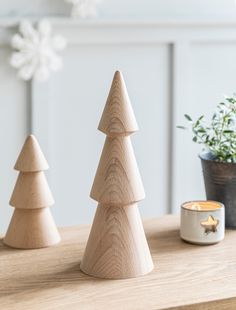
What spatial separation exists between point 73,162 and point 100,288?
1311 millimetres

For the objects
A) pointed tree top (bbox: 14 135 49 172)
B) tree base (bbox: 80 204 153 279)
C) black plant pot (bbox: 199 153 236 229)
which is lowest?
tree base (bbox: 80 204 153 279)

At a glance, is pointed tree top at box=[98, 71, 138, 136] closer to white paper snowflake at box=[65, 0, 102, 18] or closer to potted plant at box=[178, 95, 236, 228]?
potted plant at box=[178, 95, 236, 228]

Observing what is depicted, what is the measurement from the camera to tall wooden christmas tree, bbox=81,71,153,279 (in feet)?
3.84

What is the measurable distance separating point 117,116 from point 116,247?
0.21 metres

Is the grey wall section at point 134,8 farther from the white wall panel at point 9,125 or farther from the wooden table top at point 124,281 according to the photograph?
the wooden table top at point 124,281

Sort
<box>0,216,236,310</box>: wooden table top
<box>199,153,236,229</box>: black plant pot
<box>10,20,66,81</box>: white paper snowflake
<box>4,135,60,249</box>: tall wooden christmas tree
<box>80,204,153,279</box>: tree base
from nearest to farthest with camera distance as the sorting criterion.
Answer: <box>0,216,236,310</box>: wooden table top < <box>80,204,153,279</box>: tree base < <box>4,135,60,249</box>: tall wooden christmas tree < <box>199,153,236,229</box>: black plant pot < <box>10,20,66,81</box>: white paper snowflake

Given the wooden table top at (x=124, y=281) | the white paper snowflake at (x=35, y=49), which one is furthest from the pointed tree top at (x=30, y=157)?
the white paper snowflake at (x=35, y=49)

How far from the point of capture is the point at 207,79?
258cm

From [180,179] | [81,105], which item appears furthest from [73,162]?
[180,179]

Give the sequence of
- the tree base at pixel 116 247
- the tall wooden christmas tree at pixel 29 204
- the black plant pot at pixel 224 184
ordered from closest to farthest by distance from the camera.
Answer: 1. the tree base at pixel 116 247
2. the tall wooden christmas tree at pixel 29 204
3. the black plant pot at pixel 224 184

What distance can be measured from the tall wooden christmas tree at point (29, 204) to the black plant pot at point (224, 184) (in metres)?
0.34

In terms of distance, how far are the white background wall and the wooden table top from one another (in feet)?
3.34

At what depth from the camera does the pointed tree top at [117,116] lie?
46.6 inches

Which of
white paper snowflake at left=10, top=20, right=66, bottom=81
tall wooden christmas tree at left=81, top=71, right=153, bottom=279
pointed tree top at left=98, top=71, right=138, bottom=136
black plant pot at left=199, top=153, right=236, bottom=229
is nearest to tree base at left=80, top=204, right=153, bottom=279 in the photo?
tall wooden christmas tree at left=81, top=71, right=153, bottom=279
